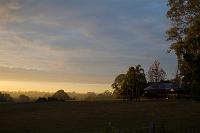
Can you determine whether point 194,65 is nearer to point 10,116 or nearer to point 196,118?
point 196,118

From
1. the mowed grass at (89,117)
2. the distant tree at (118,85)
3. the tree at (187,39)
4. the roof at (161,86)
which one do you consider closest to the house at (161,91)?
the roof at (161,86)

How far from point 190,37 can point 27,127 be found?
1829 cm

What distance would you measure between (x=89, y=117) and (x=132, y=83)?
43280mm

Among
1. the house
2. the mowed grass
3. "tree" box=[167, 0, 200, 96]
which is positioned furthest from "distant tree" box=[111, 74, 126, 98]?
"tree" box=[167, 0, 200, 96]

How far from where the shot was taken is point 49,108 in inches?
2520

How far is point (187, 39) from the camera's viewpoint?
2032 inches

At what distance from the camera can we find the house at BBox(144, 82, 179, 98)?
91.6 metres

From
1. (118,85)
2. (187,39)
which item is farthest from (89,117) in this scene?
(118,85)

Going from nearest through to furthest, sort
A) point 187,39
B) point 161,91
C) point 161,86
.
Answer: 1. point 187,39
2. point 161,91
3. point 161,86

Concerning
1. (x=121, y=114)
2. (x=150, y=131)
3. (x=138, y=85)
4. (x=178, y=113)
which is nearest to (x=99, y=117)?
(x=121, y=114)

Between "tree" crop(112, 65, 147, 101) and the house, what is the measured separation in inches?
64.0

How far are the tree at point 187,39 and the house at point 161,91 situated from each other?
37.1 m

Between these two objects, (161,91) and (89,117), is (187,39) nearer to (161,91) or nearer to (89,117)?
(89,117)

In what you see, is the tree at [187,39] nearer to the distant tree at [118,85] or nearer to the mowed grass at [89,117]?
the mowed grass at [89,117]
